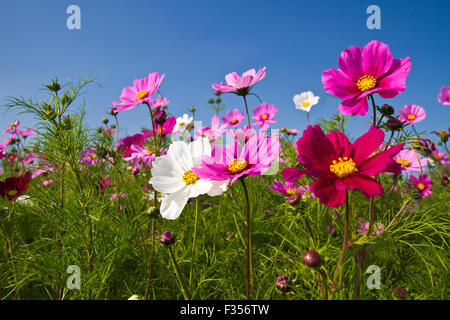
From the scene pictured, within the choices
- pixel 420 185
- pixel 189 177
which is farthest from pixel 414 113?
pixel 189 177

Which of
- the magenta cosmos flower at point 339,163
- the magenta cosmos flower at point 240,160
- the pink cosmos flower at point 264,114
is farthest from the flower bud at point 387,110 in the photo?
the pink cosmos flower at point 264,114

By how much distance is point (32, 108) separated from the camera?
2.78ft

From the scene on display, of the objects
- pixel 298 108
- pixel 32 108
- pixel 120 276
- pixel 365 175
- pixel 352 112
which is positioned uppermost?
pixel 298 108

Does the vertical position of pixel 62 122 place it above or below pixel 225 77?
below

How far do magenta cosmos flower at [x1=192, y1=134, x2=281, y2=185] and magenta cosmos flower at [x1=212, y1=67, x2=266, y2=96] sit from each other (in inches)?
9.0

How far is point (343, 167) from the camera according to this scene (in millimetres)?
469

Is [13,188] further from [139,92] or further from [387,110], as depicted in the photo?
[387,110]

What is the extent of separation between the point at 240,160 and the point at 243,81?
→ 1.00 ft

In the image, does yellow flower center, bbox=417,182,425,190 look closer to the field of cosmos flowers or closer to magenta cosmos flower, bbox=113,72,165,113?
the field of cosmos flowers

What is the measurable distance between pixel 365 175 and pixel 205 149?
0.33 m

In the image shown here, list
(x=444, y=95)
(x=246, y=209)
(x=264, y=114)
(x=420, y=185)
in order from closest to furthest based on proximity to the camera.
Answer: (x=246, y=209) < (x=420, y=185) < (x=444, y=95) < (x=264, y=114)

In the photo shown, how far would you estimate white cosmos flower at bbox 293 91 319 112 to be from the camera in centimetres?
219
